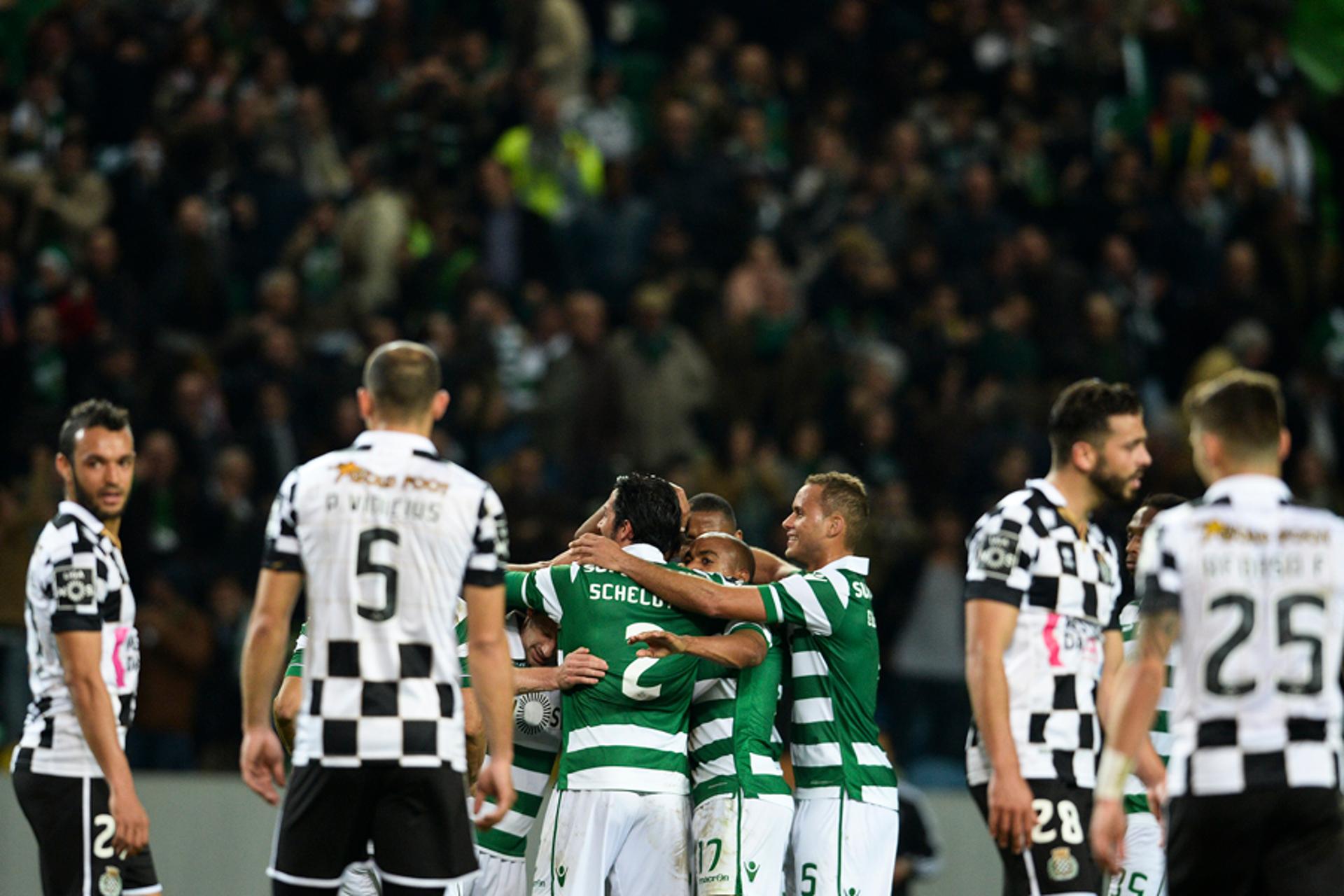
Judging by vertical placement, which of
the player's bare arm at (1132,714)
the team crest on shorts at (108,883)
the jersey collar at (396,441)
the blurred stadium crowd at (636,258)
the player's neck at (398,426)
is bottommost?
the team crest on shorts at (108,883)

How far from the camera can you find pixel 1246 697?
6336 millimetres

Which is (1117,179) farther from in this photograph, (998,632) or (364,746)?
(364,746)

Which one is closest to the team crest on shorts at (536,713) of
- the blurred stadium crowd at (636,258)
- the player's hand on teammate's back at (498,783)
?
the player's hand on teammate's back at (498,783)

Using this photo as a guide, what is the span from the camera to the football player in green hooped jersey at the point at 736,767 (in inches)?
328

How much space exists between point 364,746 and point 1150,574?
280 centimetres

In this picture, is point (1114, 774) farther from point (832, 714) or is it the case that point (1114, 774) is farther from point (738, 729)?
point (738, 729)

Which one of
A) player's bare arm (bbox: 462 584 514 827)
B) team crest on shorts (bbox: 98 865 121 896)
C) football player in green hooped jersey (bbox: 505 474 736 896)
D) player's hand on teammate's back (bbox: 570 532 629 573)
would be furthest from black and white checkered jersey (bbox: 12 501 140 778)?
player's hand on teammate's back (bbox: 570 532 629 573)

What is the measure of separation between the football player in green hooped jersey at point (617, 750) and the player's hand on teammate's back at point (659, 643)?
0.08 feet

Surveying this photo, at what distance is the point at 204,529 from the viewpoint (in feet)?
46.2

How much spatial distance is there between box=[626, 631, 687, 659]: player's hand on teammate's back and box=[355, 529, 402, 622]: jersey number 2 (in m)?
1.97

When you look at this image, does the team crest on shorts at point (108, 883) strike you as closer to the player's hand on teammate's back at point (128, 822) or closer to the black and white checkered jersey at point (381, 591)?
the player's hand on teammate's back at point (128, 822)

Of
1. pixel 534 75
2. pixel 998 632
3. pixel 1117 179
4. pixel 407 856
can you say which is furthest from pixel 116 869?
pixel 1117 179

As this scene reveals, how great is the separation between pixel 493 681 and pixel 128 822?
159 cm

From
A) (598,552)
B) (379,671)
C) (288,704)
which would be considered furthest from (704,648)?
(379,671)
